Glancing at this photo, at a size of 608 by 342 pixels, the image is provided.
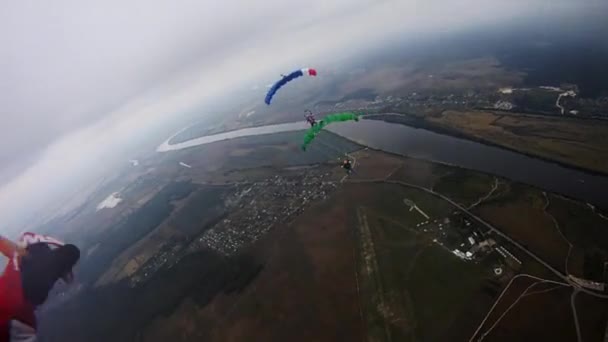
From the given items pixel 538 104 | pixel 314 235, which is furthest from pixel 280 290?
pixel 538 104

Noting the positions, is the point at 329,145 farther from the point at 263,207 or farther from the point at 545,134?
the point at 545,134

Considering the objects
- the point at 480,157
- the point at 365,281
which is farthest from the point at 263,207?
the point at 480,157

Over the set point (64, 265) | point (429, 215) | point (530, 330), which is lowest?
point (530, 330)

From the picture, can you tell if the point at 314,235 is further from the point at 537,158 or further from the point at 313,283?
the point at 537,158

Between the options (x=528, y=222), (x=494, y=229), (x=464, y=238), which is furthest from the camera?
(x=528, y=222)

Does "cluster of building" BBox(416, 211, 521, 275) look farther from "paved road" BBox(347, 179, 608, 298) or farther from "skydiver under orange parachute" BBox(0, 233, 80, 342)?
"skydiver under orange parachute" BBox(0, 233, 80, 342)

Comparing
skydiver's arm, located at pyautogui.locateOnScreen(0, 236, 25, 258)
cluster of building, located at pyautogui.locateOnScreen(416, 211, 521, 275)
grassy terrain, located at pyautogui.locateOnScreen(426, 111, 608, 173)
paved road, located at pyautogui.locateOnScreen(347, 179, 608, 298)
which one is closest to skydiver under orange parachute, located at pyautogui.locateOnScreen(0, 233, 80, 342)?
skydiver's arm, located at pyautogui.locateOnScreen(0, 236, 25, 258)

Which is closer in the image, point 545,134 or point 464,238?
point 464,238
